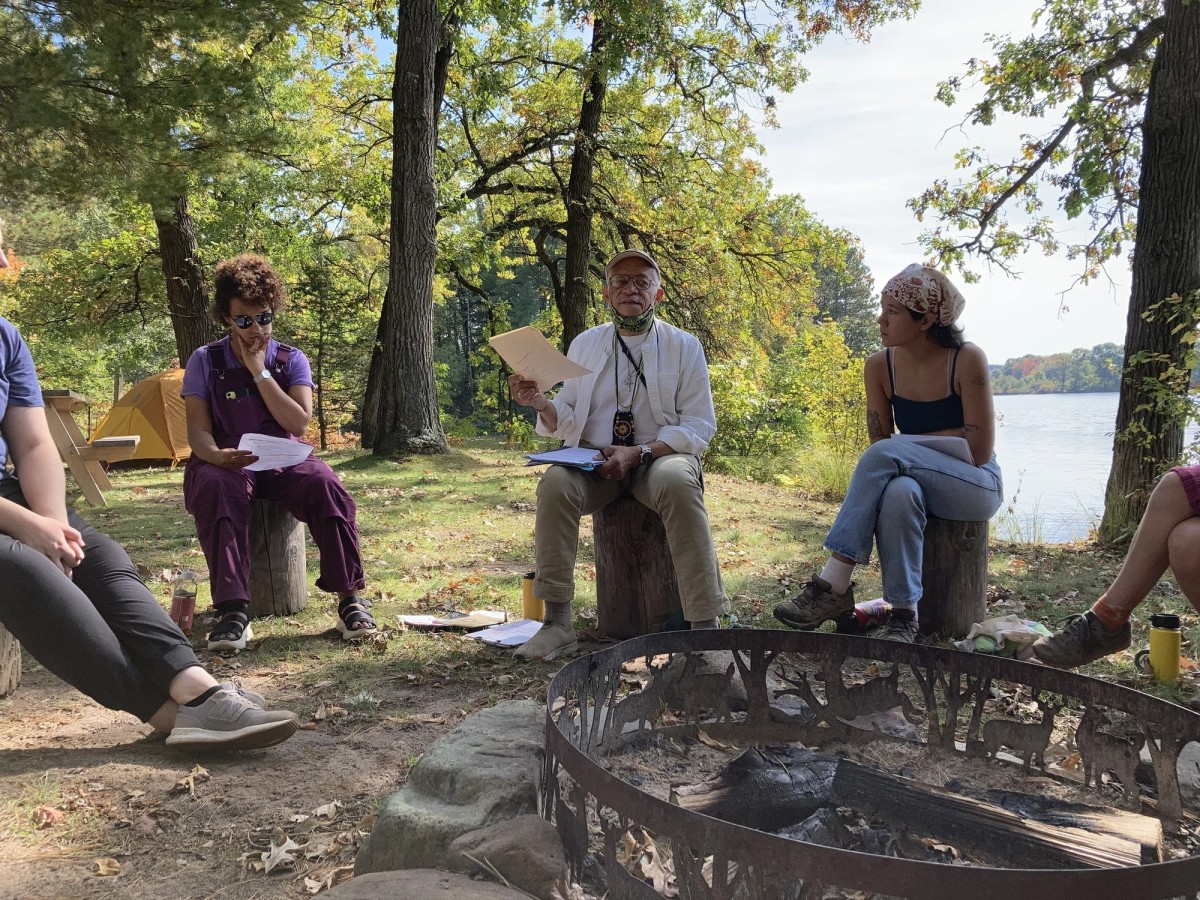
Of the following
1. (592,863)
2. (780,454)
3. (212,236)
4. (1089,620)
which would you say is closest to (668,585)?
(1089,620)

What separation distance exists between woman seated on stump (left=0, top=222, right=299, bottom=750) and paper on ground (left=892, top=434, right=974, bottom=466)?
2651 millimetres

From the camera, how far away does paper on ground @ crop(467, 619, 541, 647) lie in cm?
368

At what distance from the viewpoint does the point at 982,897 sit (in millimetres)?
1188

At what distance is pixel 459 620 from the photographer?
3.97 metres

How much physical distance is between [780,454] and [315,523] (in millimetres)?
14375

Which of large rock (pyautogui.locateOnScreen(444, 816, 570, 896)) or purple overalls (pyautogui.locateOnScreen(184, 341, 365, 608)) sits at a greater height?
purple overalls (pyautogui.locateOnScreen(184, 341, 365, 608))

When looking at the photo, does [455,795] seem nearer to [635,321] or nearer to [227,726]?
[227,726]

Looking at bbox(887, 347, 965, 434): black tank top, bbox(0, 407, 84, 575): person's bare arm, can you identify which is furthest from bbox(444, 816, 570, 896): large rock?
bbox(887, 347, 965, 434): black tank top

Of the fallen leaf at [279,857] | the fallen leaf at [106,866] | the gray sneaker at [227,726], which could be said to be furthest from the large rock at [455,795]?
the gray sneaker at [227,726]

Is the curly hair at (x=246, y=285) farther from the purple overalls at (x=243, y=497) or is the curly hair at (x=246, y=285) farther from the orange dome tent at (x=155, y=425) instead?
the orange dome tent at (x=155, y=425)

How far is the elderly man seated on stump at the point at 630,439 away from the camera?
3.30 m

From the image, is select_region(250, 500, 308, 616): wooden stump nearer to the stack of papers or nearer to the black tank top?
the stack of papers

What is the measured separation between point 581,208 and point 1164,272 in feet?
26.5

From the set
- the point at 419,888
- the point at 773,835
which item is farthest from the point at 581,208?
the point at 773,835
